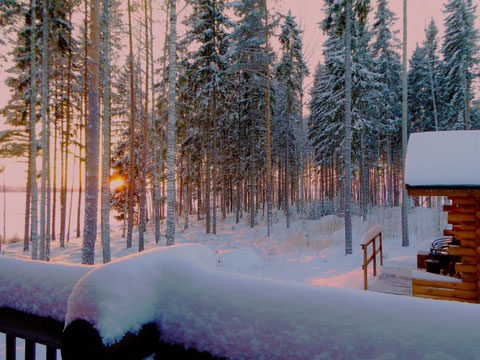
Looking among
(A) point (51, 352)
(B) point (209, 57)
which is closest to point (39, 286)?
(A) point (51, 352)

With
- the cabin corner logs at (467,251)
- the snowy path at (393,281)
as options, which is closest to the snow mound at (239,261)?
the snowy path at (393,281)

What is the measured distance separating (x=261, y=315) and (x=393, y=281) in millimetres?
8152

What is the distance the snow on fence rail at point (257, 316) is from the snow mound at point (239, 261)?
347 inches

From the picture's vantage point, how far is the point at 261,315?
884mm

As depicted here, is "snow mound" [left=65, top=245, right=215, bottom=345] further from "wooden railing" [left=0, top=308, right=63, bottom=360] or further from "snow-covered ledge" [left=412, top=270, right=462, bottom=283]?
"snow-covered ledge" [left=412, top=270, right=462, bottom=283]

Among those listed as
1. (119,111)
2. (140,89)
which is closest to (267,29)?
(140,89)

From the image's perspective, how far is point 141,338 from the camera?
A: 3.21 ft

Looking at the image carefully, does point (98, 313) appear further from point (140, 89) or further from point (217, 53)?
point (140, 89)

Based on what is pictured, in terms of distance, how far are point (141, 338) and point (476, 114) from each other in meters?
37.4

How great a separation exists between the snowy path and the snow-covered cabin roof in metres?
3.04

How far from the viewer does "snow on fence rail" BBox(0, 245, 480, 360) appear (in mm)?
733

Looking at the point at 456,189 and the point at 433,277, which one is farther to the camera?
the point at 433,277

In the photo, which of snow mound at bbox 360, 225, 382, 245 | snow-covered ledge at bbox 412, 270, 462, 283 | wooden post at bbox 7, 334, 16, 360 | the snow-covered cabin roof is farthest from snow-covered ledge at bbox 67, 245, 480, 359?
snow mound at bbox 360, 225, 382, 245

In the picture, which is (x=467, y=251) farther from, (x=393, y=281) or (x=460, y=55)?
(x=460, y=55)
